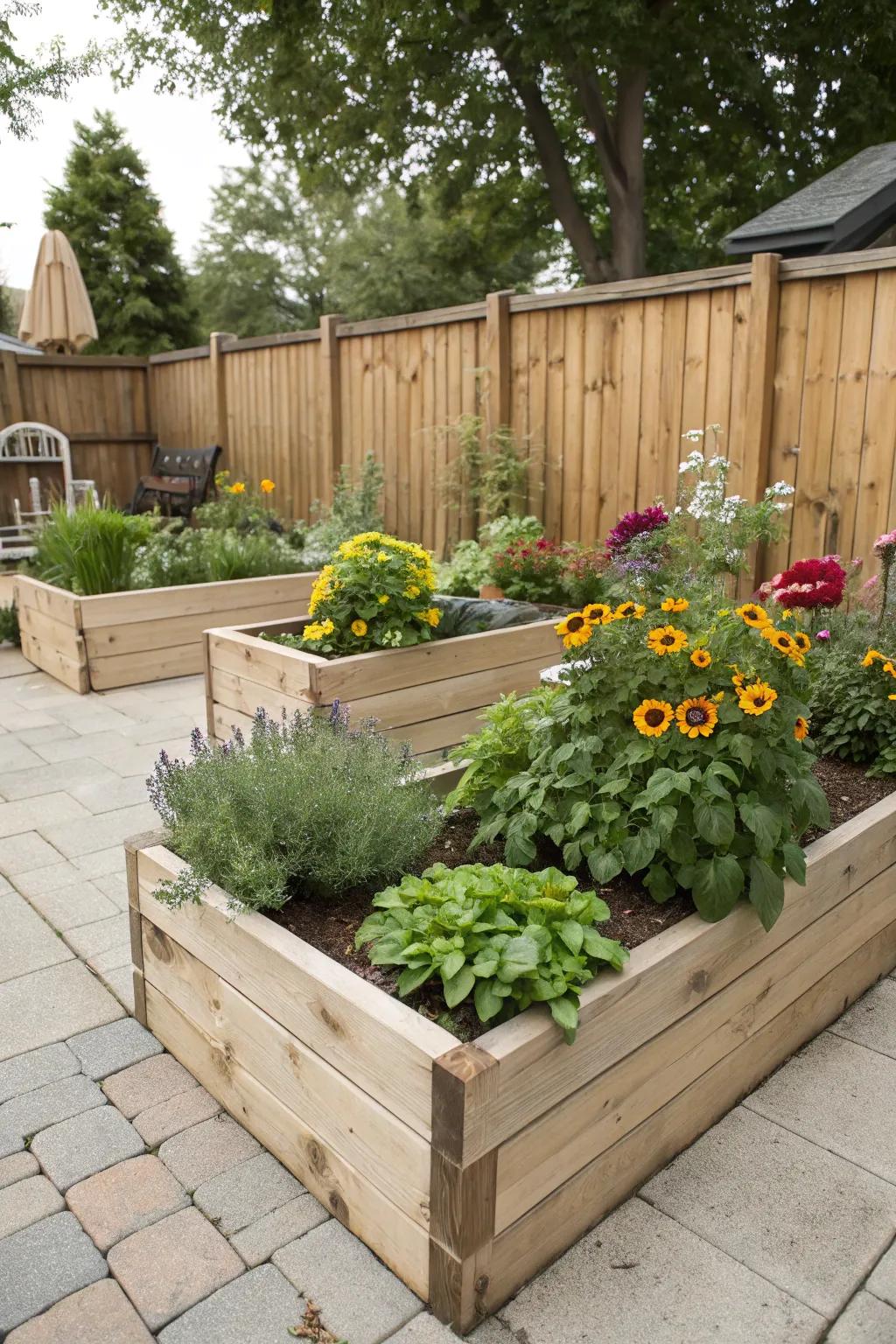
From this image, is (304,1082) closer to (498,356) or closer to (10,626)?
(498,356)

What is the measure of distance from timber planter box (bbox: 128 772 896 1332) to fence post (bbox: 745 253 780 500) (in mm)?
2767

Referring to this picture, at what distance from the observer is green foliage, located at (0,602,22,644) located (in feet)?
19.4

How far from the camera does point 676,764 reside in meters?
1.97

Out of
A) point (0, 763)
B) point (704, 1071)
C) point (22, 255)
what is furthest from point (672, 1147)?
point (22, 255)

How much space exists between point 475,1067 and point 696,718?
867 mm

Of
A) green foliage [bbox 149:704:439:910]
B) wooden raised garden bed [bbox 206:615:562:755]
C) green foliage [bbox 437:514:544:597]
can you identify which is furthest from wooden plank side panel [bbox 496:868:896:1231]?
green foliage [bbox 437:514:544:597]

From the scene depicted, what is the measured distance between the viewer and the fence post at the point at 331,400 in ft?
22.7

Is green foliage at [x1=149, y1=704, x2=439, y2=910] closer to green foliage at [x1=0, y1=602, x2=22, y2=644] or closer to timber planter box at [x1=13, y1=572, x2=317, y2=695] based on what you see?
timber planter box at [x1=13, y1=572, x2=317, y2=695]

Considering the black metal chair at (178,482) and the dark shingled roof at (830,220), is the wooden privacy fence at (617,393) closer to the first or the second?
the black metal chair at (178,482)

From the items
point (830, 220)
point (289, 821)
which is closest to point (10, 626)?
point (289, 821)

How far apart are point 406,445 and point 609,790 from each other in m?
4.98

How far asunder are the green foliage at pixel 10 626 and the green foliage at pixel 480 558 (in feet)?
8.67

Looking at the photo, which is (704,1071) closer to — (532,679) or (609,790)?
(609,790)

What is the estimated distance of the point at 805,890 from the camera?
2039 millimetres
